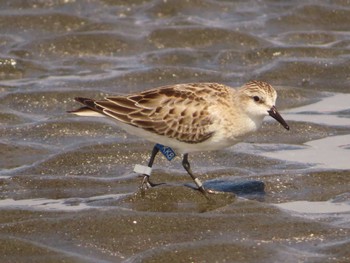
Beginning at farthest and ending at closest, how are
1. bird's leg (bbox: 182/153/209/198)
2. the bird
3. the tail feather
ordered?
1. the tail feather
2. the bird
3. bird's leg (bbox: 182/153/209/198)

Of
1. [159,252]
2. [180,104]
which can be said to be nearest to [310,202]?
[180,104]

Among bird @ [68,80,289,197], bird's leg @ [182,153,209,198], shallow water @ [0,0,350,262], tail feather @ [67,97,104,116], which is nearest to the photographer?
shallow water @ [0,0,350,262]

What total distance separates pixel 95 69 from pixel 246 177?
5.49 metres

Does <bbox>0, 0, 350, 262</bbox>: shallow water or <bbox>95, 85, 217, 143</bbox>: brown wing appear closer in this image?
<bbox>0, 0, 350, 262</bbox>: shallow water

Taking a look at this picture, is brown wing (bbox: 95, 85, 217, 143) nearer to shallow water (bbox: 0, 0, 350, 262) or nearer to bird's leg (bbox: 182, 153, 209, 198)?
bird's leg (bbox: 182, 153, 209, 198)

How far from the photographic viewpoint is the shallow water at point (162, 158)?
994 cm

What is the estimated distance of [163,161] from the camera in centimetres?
1278

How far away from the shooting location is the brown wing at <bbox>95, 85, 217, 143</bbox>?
11.3 m

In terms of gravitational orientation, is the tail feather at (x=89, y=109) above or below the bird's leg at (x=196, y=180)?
above

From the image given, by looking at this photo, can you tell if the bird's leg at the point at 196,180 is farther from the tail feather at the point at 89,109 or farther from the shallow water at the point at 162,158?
the tail feather at the point at 89,109

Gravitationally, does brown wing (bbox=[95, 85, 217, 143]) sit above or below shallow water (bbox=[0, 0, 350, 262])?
above

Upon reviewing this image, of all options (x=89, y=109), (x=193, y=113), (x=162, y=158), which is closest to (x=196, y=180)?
(x=193, y=113)

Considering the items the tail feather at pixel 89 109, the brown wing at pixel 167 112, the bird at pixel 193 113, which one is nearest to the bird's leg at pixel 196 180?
the bird at pixel 193 113

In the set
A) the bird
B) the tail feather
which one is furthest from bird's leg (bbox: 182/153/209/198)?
the tail feather
